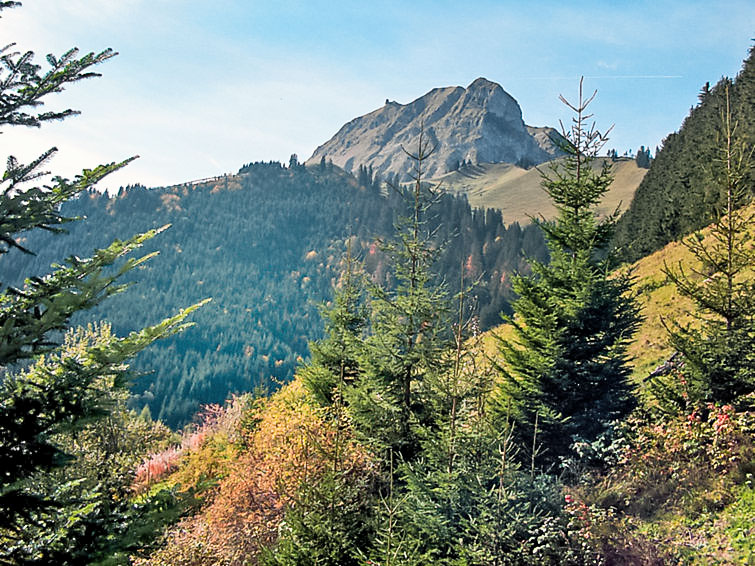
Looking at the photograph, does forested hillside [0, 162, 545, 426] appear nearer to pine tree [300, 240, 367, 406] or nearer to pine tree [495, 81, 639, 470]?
pine tree [300, 240, 367, 406]

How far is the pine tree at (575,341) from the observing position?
12078mm

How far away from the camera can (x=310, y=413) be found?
48.5ft

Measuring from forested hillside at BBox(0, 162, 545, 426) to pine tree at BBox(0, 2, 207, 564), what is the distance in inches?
A: 3279

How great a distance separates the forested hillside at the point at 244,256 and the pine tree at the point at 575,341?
72682 mm

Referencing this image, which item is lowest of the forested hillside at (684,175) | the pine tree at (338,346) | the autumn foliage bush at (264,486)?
the autumn foliage bush at (264,486)

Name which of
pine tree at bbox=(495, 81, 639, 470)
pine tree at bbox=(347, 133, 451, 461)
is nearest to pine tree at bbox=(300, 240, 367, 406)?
pine tree at bbox=(347, 133, 451, 461)

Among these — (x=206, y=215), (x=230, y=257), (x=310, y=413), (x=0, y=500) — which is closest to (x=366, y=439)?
(x=310, y=413)

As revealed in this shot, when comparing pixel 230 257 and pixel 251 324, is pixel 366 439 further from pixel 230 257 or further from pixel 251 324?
pixel 230 257

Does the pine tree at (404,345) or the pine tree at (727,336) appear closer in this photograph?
the pine tree at (727,336)

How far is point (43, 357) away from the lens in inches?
151

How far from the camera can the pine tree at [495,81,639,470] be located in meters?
12.1

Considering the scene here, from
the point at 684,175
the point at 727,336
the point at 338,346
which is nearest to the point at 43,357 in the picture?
the point at 727,336

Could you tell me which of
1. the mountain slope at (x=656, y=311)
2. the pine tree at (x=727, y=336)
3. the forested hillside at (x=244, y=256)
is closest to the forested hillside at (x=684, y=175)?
the mountain slope at (x=656, y=311)

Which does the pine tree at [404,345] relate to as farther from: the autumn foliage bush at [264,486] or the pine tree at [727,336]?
the pine tree at [727,336]
